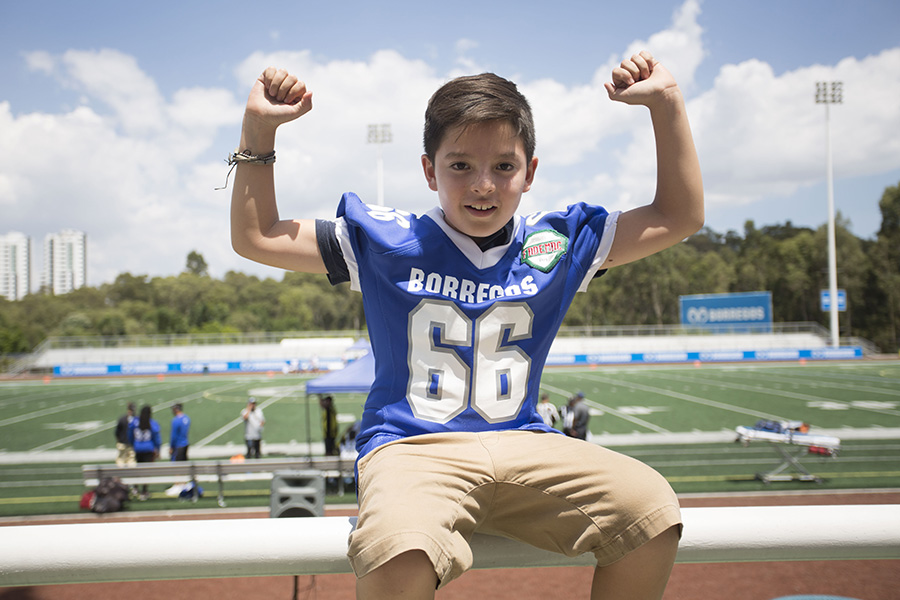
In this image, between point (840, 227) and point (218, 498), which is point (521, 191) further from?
point (840, 227)

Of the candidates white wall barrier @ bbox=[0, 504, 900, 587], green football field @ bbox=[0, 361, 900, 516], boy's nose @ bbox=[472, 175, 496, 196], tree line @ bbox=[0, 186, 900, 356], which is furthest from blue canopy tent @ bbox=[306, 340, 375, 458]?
tree line @ bbox=[0, 186, 900, 356]

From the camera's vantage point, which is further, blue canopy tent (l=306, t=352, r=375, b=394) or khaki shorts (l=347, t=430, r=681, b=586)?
blue canopy tent (l=306, t=352, r=375, b=394)

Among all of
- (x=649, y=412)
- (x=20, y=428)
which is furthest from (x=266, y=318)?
(x=649, y=412)

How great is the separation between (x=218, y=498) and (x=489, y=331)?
943cm

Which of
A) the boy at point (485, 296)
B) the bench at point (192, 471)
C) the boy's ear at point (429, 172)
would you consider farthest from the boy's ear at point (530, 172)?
the bench at point (192, 471)

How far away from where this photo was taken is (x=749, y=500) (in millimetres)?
8930

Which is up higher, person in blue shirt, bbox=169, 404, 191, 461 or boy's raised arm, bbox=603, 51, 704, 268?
boy's raised arm, bbox=603, 51, 704, 268

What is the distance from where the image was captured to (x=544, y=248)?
1499mm

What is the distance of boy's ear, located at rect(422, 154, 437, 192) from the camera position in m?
1.55

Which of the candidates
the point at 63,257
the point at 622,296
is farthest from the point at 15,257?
the point at 622,296

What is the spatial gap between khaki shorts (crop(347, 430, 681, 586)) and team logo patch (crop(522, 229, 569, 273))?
1.48ft

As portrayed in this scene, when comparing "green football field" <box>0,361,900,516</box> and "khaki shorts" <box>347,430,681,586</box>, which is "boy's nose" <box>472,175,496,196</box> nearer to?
"khaki shorts" <box>347,430,681,586</box>

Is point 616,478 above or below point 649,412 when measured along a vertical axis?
above

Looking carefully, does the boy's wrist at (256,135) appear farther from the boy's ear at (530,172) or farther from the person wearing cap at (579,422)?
the person wearing cap at (579,422)
